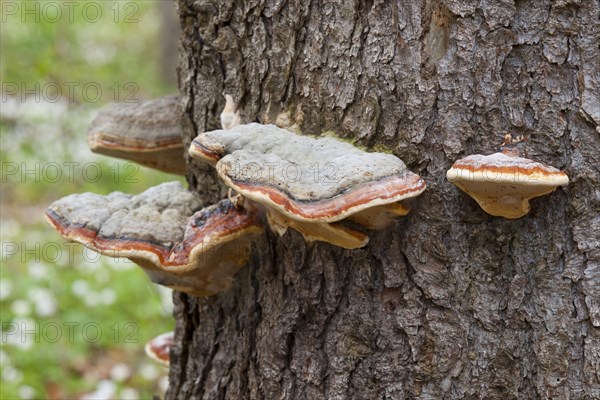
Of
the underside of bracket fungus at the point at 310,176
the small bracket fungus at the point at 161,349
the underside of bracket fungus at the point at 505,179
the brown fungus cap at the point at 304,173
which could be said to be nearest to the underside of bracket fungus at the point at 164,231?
the underside of bracket fungus at the point at 310,176

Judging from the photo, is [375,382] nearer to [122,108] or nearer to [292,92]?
[292,92]

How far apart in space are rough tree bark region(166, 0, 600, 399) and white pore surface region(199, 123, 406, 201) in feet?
0.68

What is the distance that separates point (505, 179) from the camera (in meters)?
1.83

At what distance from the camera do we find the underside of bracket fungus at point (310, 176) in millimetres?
1902

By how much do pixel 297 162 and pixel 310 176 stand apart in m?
0.11

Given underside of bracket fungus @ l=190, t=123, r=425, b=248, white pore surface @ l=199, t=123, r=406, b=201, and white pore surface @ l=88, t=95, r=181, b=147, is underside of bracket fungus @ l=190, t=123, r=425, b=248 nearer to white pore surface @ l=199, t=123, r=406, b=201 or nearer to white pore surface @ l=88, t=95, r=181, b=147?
white pore surface @ l=199, t=123, r=406, b=201

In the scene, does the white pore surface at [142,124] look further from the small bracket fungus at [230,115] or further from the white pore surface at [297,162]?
the white pore surface at [297,162]

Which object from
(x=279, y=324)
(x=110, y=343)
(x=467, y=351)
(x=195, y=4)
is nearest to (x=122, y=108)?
(x=195, y=4)

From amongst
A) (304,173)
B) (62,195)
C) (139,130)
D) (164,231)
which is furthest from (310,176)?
(62,195)

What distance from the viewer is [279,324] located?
258 centimetres

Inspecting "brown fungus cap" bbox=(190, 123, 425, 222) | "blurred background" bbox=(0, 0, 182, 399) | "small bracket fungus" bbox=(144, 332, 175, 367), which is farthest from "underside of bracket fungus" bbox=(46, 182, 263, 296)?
"blurred background" bbox=(0, 0, 182, 399)

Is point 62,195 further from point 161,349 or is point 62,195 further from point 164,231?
point 164,231

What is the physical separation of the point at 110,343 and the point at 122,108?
367 centimetres

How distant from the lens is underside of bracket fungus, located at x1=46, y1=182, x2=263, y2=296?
2340 millimetres
